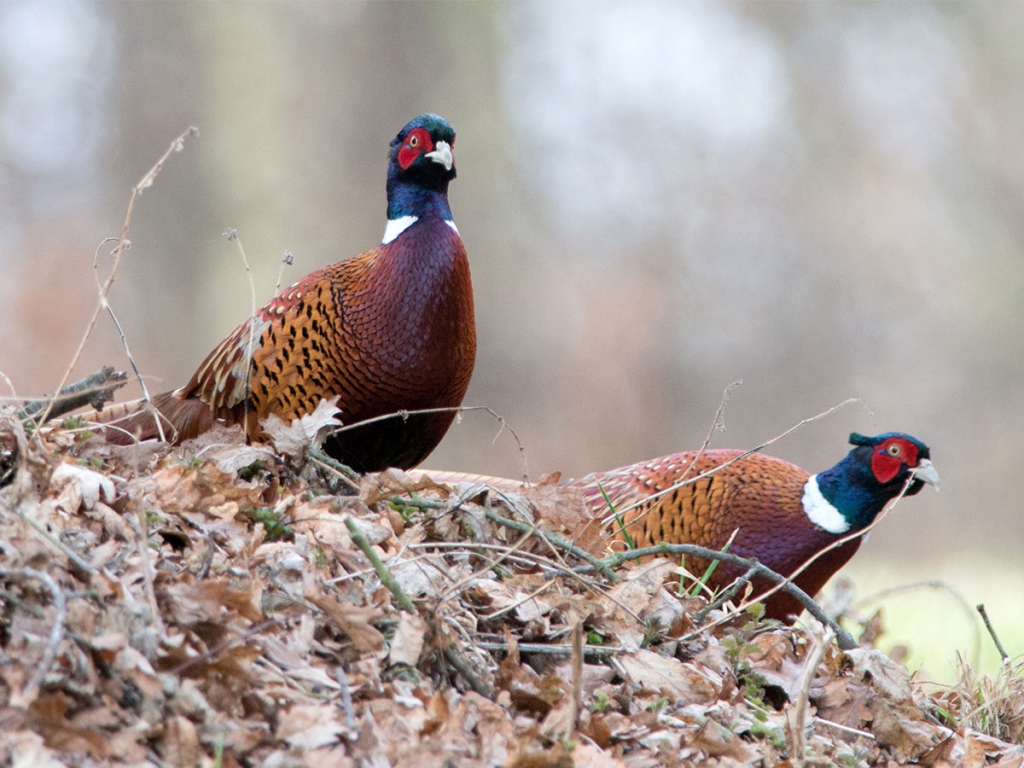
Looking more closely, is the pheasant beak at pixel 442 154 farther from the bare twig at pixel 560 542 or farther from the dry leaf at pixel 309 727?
the dry leaf at pixel 309 727

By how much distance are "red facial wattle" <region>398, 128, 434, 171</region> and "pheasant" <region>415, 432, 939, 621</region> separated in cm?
133

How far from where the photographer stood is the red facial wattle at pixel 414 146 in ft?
14.2

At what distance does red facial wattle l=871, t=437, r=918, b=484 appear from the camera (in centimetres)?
478

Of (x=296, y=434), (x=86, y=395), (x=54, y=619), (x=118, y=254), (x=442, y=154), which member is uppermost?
(x=442, y=154)

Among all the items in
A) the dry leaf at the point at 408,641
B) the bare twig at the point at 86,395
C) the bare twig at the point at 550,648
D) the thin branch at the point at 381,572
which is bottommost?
the bare twig at the point at 550,648

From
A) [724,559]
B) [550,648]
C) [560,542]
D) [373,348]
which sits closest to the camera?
[550,648]

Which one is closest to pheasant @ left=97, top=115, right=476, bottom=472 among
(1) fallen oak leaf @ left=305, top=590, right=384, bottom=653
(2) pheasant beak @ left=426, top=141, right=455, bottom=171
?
(2) pheasant beak @ left=426, top=141, right=455, bottom=171

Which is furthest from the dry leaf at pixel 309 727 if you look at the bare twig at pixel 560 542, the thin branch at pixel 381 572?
the bare twig at pixel 560 542

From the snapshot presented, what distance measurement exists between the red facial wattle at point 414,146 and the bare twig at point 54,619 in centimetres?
265

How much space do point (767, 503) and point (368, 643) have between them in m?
2.56

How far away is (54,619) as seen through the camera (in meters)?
2.00

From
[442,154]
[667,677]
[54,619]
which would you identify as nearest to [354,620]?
[54,619]

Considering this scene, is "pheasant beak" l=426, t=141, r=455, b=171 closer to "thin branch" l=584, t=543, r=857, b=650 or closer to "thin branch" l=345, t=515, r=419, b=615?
"thin branch" l=584, t=543, r=857, b=650

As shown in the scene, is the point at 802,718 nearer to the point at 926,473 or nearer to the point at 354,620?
the point at 354,620
